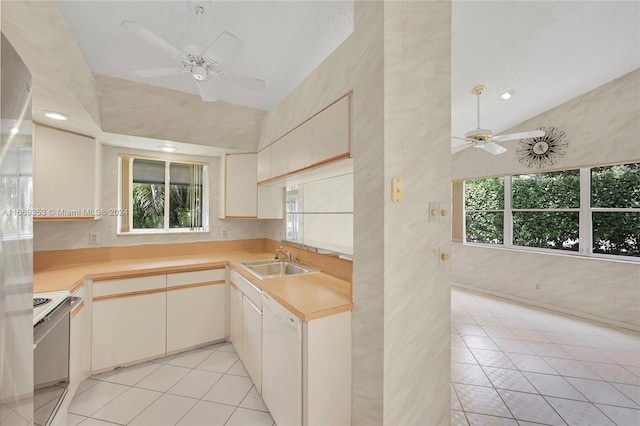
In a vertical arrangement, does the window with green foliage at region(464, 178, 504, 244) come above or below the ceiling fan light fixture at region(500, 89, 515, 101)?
below

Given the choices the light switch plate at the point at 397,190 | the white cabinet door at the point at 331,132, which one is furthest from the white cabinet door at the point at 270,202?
the light switch plate at the point at 397,190

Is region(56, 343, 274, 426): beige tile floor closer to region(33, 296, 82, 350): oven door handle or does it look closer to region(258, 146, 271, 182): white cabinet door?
region(33, 296, 82, 350): oven door handle

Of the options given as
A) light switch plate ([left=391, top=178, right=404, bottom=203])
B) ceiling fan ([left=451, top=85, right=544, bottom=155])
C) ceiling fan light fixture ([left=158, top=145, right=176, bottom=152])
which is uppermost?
ceiling fan ([left=451, top=85, right=544, bottom=155])

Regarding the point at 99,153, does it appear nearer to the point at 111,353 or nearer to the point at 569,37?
the point at 111,353

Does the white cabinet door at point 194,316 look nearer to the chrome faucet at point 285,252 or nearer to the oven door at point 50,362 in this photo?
the chrome faucet at point 285,252

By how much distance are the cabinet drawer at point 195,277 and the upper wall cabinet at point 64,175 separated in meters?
0.99

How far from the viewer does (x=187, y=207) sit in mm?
3299

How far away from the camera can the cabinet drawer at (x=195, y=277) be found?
97.1 inches

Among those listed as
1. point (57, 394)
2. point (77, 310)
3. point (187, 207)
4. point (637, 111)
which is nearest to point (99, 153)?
point (187, 207)

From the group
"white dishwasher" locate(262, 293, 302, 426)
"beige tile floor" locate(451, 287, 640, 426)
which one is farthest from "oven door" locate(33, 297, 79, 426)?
"beige tile floor" locate(451, 287, 640, 426)

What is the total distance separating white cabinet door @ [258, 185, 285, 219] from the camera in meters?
3.13

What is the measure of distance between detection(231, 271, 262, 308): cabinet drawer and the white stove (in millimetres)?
1146

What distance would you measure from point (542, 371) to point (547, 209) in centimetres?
278

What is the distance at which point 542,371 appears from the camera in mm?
2340
